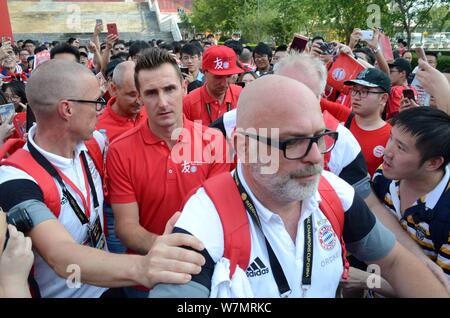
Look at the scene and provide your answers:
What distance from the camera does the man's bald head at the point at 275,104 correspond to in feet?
5.30

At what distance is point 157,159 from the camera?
2695mm

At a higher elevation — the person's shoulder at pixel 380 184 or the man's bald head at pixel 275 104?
the man's bald head at pixel 275 104

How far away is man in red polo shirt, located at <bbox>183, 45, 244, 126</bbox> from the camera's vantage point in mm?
4848

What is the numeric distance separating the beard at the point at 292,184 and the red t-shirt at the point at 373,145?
2.19 metres

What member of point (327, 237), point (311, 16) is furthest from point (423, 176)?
point (311, 16)

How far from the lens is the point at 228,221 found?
158cm

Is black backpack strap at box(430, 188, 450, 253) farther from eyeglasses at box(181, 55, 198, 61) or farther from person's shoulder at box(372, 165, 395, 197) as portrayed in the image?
eyeglasses at box(181, 55, 198, 61)

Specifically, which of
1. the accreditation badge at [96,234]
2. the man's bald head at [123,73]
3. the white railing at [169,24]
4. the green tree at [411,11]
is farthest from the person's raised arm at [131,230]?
the white railing at [169,24]

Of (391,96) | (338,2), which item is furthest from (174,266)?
(338,2)

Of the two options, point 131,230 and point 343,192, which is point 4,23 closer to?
point 131,230

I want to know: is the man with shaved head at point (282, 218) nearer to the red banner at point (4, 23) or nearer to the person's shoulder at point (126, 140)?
the person's shoulder at point (126, 140)

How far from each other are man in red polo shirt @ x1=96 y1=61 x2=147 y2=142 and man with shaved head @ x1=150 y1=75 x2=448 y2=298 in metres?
2.22

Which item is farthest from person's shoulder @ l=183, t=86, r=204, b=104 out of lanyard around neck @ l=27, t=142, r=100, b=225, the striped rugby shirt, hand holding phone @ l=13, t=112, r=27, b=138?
the striped rugby shirt

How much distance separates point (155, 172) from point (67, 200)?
633mm
